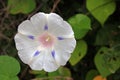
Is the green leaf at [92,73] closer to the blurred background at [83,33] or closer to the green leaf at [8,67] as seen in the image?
the blurred background at [83,33]

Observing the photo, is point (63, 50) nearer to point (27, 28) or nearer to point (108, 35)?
point (27, 28)

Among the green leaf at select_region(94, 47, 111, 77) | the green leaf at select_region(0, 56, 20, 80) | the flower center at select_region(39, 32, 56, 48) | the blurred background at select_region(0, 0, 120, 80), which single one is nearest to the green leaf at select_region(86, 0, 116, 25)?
the blurred background at select_region(0, 0, 120, 80)

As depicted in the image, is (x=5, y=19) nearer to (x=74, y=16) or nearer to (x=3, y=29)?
(x=3, y=29)

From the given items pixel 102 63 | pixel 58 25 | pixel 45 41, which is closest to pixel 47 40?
pixel 45 41

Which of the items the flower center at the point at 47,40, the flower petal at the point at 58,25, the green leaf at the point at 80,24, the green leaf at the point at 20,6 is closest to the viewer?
the flower petal at the point at 58,25

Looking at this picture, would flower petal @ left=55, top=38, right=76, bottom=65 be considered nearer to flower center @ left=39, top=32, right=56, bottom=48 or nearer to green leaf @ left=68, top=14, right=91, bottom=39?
flower center @ left=39, top=32, right=56, bottom=48

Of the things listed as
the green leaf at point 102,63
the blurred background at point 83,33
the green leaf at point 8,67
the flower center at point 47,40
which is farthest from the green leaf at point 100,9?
the green leaf at point 8,67
